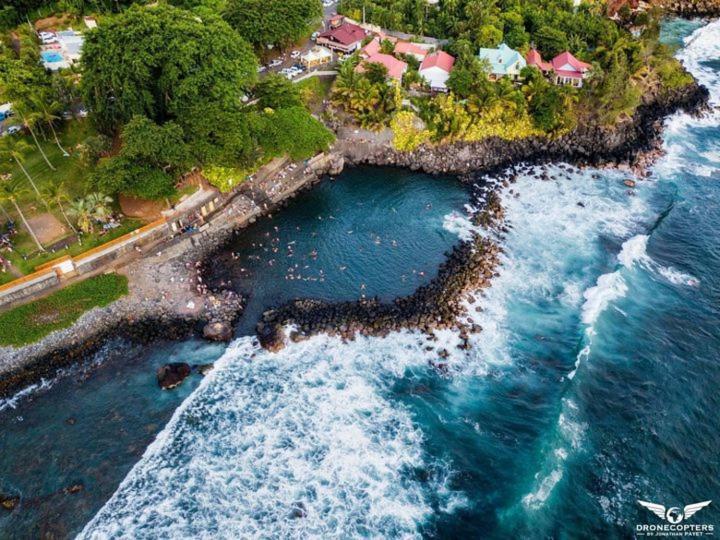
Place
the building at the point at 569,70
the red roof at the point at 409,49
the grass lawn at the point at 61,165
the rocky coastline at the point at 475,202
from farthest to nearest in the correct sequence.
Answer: the red roof at the point at 409,49 → the building at the point at 569,70 → the grass lawn at the point at 61,165 → the rocky coastline at the point at 475,202

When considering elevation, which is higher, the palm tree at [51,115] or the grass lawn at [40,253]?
the palm tree at [51,115]

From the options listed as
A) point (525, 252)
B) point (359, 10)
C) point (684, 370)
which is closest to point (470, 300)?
point (525, 252)

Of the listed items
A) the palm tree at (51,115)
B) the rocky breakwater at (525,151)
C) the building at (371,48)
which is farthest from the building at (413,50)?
the palm tree at (51,115)

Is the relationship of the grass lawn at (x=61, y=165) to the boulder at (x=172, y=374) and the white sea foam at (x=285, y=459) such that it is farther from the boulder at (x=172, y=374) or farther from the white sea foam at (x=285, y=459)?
the white sea foam at (x=285, y=459)

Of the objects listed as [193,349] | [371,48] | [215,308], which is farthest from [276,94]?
[193,349]

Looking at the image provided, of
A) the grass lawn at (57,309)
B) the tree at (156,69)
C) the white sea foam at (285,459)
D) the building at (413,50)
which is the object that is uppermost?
the tree at (156,69)

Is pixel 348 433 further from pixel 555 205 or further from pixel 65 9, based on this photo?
pixel 65 9

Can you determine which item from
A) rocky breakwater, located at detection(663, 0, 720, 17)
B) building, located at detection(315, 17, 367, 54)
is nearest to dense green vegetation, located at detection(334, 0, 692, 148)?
building, located at detection(315, 17, 367, 54)
